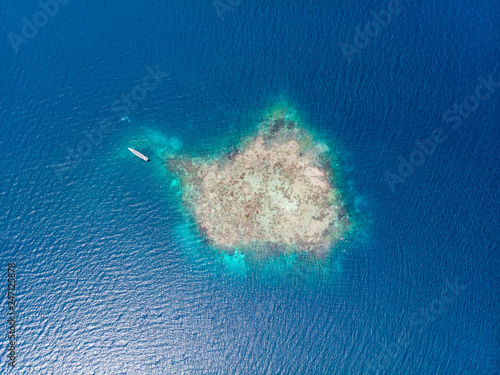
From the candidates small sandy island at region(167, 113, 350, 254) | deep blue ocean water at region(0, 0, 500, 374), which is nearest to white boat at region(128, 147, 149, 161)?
deep blue ocean water at region(0, 0, 500, 374)

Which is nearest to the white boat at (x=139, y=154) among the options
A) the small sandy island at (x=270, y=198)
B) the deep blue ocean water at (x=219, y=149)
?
the deep blue ocean water at (x=219, y=149)

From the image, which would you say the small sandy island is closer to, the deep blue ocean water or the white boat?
the deep blue ocean water

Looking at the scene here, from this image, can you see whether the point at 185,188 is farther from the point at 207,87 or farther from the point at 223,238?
the point at 207,87

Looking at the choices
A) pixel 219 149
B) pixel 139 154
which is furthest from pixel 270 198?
pixel 139 154

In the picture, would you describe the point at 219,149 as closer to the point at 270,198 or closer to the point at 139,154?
the point at 270,198

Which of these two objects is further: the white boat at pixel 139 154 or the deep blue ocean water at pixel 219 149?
the white boat at pixel 139 154

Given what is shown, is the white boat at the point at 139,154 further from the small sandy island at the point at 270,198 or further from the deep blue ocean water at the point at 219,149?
the small sandy island at the point at 270,198

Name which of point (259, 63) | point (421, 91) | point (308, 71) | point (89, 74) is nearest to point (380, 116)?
point (421, 91)
